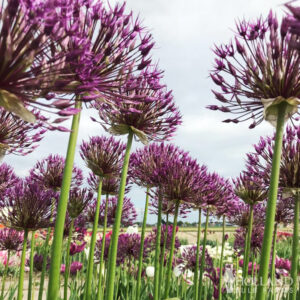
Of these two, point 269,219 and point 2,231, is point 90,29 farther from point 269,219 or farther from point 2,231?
point 2,231

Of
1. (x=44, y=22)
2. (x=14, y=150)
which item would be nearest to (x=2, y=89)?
(x=44, y=22)

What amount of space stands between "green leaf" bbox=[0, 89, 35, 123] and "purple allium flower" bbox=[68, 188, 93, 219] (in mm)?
3061

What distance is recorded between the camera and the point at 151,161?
459cm

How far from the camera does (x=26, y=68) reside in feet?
6.16

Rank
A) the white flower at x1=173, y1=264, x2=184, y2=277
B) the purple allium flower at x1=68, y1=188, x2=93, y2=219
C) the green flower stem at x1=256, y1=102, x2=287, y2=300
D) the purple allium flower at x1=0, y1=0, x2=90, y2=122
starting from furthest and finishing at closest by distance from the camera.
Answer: the white flower at x1=173, y1=264, x2=184, y2=277, the purple allium flower at x1=68, y1=188, x2=93, y2=219, the green flower stem at x1=256, y1=102, x2=287, y2=300, the purple allium flower at x1=0, y1=0, x2=90, y2=122

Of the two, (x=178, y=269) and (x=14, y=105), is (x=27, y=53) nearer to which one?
(x=14, y=105)

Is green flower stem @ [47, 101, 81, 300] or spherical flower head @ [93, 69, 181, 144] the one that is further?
spherical flower head @ [93, 69, 181, 144]

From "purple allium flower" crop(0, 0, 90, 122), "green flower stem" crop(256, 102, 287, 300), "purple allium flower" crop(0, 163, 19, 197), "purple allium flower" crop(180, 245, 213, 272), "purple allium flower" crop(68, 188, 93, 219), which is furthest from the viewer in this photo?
"purple allium flower" crop(180, 245, 213, 272)

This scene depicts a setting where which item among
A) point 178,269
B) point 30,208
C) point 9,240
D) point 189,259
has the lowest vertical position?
point 178,269

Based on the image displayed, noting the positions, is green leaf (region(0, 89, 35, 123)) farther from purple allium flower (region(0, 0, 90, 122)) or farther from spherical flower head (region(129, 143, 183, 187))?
spherical flower head (region(129, 143, 183, 187))

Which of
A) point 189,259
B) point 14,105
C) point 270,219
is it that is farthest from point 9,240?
point 270,219

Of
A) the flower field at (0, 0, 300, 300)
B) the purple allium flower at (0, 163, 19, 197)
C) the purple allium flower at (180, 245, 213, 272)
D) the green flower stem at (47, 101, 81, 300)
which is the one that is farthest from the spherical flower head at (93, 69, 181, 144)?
the purple allium flower at (180, 245, 213, 272)

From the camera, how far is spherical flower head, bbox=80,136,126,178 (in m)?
4.55

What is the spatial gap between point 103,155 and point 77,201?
0.83m
